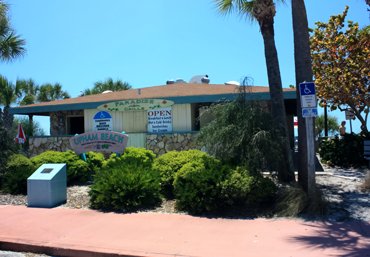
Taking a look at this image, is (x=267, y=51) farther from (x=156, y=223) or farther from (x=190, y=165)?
(x=156, y=223)

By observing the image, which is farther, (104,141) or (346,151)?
(346,151)

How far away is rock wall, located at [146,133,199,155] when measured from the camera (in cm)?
1677

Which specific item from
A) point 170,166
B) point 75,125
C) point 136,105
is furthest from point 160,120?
point 170,166

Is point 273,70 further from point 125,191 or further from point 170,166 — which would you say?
point 125,191

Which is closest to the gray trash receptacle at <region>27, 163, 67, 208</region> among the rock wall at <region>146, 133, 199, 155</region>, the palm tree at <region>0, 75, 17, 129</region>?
the rock wall at <region>146, 133, 199, 155</region>

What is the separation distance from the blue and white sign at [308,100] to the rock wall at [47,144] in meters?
12.9

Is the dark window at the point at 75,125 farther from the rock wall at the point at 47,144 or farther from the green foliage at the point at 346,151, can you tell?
the green foliage at the point at 346,151

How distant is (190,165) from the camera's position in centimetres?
962

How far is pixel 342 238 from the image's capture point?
6742mm

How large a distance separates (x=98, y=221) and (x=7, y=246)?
1.88 meters

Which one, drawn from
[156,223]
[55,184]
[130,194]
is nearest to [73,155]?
[55,184]

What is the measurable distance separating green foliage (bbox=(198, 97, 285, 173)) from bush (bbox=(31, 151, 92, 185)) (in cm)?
474

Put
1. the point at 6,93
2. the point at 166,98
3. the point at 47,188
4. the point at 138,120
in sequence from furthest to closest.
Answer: the point at 6,93, the point at 138,120, the point at 166,98, the point at 47,188

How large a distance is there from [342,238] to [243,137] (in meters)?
3.39
